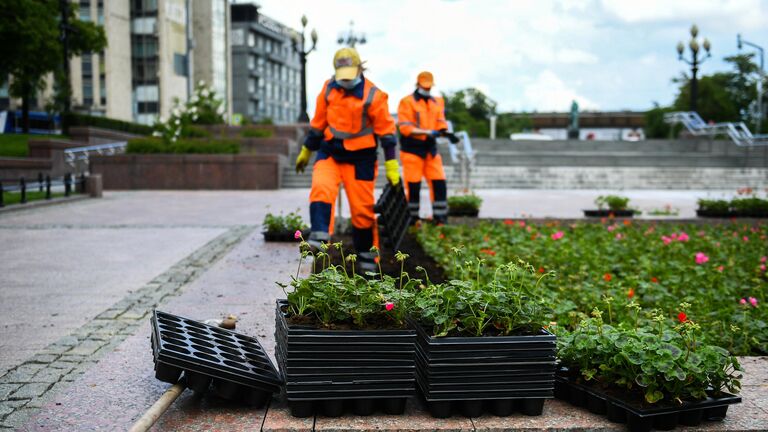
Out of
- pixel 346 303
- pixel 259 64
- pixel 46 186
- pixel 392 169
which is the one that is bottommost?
pixel 46 186

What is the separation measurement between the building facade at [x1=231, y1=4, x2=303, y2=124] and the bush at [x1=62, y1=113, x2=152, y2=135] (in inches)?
1974

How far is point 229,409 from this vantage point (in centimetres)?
346

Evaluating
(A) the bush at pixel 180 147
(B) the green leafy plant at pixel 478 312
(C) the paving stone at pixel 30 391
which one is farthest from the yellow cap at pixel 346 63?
(A) the bush at pixel 180 147

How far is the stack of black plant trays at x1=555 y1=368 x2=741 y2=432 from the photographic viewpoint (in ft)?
10.4

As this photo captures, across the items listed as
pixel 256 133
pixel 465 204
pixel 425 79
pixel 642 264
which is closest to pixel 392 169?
pixel 642 264

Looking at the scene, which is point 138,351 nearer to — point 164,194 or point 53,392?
point 53,392

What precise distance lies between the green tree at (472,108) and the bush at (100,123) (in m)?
37.8

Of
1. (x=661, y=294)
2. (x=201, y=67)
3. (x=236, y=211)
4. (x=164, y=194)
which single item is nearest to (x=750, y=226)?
(x=661, y=294)

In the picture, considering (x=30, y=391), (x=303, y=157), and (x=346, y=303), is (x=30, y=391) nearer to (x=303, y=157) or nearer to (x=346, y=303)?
(x=346, y=303)

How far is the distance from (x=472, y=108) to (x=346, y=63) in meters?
80.4

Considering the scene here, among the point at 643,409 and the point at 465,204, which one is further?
the point at 465,204

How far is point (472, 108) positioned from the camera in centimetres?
8588

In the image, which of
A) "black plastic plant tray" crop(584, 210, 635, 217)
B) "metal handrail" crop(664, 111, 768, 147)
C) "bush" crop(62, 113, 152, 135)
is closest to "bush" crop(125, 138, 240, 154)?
"bush" crop(62, 113, 152, 135)

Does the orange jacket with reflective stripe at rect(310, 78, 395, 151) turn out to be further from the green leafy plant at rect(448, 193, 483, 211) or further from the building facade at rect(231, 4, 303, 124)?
the building facade at rect(231, 4, 303, 124)
